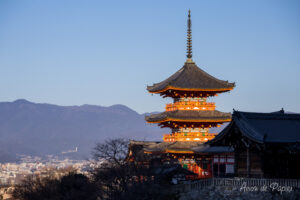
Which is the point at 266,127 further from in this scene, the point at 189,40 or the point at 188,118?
the point at 189,40

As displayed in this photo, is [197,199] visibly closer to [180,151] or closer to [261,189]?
[261,189]

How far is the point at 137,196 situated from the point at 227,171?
33.4 feet

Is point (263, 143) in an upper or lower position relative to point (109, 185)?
upper

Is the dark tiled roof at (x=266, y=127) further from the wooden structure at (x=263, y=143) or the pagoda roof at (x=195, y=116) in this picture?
the pagoda roof at (x=195, y=116)

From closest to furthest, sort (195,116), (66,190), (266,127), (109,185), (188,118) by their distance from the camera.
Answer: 1. (266,127)
2. (109,185)
3. (188,118)
4. (195,116)
5. (66,190)

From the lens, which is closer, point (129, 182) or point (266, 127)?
point (266, 127)

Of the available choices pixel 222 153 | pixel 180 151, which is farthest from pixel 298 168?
pixel 180 151

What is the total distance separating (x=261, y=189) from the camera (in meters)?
37.0

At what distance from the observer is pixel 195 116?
181ft

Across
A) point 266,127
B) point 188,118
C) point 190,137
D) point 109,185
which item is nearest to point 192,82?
point 188,118

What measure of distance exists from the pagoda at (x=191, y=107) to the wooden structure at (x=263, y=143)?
1369cm

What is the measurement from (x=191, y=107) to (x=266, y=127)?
17.0 meters

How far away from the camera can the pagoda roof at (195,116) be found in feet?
179

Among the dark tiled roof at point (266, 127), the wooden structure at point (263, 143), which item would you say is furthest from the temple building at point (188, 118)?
the dark tiled roof at point (266, 127)
